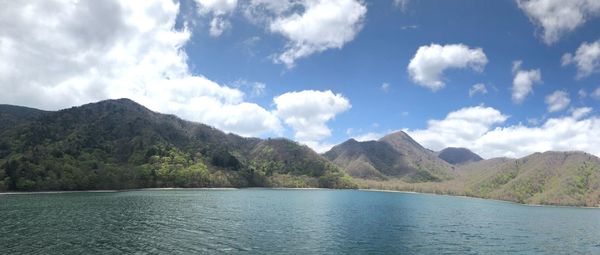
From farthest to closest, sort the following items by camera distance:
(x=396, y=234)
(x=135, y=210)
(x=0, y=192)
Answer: (x=0, y=192)
(x=135, y=210)
(x=396, y=234)

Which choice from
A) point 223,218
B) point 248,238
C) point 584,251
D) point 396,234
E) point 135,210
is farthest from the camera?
point 135,210

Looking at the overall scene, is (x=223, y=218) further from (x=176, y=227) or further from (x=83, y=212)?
(x=83, y=212)

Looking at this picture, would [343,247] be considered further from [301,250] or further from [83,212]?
[83,212]

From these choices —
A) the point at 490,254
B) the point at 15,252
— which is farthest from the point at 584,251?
the point at 15,252

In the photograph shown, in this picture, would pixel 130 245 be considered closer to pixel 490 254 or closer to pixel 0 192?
pixel 490 254

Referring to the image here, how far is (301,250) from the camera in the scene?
233 feet

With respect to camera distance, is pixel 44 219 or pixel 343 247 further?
pixel 44 219

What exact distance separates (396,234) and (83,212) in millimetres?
92804

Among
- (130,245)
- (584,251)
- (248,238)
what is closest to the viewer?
(130,245)

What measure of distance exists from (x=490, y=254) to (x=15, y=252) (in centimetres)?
8668

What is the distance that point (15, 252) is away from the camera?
198 feet

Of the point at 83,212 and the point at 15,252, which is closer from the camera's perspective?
the point at 15,252

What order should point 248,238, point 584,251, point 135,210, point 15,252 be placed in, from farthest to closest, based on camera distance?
point 135,210 < point 584,251 < point 248,238 < point 15,252

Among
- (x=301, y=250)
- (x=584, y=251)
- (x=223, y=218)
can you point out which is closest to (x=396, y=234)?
(x=301, y=250)
